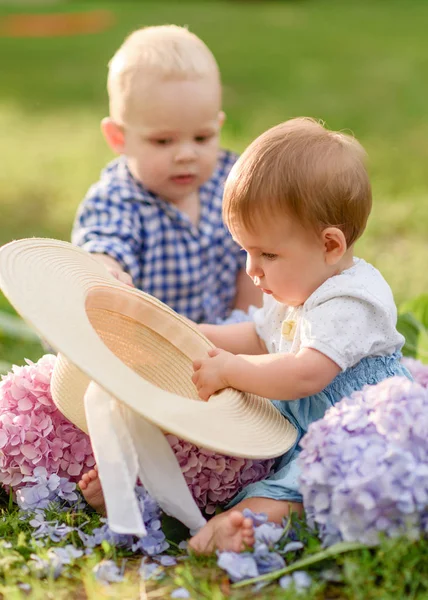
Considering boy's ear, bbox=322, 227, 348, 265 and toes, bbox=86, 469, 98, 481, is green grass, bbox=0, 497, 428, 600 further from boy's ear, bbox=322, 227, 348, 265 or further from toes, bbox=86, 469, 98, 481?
boy's ear, bbox=322, 227, 348, 265

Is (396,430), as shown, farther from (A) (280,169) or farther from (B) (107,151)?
(B) (107,151)

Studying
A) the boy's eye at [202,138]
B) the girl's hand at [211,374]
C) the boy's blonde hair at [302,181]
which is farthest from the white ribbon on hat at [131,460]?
the boy's eye at [202,138]

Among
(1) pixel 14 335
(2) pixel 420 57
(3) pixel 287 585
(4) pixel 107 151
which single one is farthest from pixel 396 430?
(2) pixel 420 57

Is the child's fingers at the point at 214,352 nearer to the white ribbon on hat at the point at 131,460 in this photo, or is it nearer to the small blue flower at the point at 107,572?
the white ribbon on hat at the point at 131,460

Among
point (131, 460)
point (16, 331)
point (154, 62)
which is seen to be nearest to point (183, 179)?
point (154, 62)

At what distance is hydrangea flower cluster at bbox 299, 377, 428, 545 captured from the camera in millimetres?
1880

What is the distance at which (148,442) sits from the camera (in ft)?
6.92

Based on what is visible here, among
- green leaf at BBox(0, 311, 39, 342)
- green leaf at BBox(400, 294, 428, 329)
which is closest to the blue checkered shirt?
green leaf at BBox(0, 311, 39, 342)

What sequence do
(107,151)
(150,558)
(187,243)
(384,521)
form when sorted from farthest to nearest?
1. (107,151)
2. (187,243)
3. (150,558)
4. (384,521)

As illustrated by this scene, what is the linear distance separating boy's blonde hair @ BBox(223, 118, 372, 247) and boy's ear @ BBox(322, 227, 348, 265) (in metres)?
0.02

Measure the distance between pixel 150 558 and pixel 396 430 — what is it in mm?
622

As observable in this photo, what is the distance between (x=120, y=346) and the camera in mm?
2492

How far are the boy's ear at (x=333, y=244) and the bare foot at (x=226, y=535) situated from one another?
0.65 meters

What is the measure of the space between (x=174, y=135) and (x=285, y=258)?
3.97 ft
